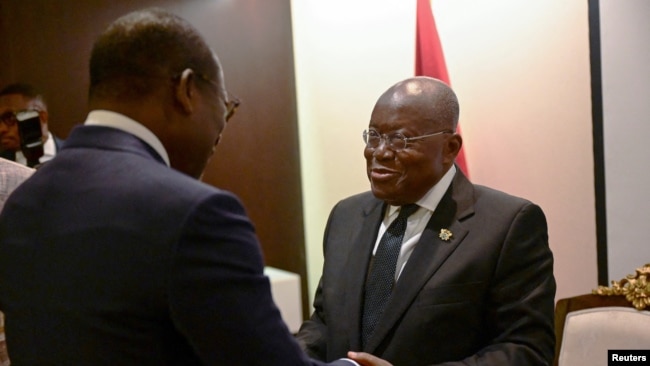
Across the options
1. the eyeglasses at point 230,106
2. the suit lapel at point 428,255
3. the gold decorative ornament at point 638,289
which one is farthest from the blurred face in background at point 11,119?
the gold decorative ornament at point 638,289

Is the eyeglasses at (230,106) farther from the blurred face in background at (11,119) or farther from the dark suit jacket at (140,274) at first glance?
the blurred face in background at (11,119)

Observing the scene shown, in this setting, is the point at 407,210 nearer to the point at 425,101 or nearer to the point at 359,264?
the point at 359,264

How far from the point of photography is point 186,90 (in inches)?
46.3

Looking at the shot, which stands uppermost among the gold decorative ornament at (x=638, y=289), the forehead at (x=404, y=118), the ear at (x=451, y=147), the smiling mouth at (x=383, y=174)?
the forehead at (x=404, y=118)

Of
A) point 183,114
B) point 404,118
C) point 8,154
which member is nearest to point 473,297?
point 404,118

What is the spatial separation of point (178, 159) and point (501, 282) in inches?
38.4

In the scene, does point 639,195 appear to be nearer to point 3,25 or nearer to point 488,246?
point 488,246

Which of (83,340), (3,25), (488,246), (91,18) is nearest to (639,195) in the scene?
(488,246)

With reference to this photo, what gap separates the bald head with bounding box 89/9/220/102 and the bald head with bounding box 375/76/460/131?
929 millimetres

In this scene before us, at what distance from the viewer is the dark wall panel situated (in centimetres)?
379

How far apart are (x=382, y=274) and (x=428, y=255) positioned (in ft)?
0.49

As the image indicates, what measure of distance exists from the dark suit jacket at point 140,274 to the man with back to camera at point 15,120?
8.23 feet

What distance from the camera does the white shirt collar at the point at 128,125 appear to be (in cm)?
118

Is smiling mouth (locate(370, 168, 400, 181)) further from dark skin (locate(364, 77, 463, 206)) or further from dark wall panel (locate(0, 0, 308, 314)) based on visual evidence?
dark wall panel (locate(0, 0, 308, 314))
